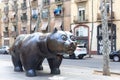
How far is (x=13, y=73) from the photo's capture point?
988 centimetres

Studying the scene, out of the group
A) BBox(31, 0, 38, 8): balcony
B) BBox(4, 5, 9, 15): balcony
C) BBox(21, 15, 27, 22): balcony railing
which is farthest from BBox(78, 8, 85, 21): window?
BBox(4, 5, 9, 15): balcony

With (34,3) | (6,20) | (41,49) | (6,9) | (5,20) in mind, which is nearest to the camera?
(41,49)

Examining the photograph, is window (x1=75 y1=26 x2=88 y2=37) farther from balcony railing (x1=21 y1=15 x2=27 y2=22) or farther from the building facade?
balcony railing (x1=21 y1=15 x2=27 y2=22)

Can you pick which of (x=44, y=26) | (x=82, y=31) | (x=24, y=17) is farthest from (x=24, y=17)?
(x=82, y=31)

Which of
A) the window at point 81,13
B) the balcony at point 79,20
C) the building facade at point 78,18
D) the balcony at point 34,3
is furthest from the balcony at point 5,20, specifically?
the window at point 81,13

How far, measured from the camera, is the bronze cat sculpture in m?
8.05

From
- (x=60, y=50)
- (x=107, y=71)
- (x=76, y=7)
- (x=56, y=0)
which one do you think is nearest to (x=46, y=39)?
(x=60, y=50)

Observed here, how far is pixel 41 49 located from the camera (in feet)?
28.9

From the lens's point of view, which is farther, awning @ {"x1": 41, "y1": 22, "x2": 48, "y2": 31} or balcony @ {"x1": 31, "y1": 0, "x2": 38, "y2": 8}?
balcony @ {"x1": 31, "y1": 0, "x2": 38, "y2": 8}

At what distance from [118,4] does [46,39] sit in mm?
31589

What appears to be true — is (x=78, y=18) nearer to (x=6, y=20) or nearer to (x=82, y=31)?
(x=82, y=31)

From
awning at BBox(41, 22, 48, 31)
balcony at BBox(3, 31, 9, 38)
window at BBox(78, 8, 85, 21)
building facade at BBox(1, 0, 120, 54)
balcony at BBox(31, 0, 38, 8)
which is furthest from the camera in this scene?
balcony at BBox(3, 31, 9, 38)

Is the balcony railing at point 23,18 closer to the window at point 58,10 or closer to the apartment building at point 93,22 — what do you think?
the window at point 58,10

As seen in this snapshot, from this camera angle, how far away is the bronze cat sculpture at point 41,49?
8055 mm
